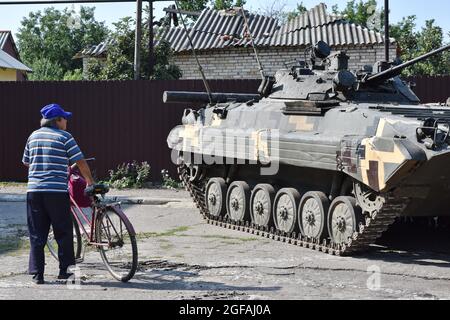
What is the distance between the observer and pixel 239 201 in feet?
41.2

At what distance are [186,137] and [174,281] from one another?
565cm

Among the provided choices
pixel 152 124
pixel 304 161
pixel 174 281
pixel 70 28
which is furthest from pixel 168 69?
pixel 70 28

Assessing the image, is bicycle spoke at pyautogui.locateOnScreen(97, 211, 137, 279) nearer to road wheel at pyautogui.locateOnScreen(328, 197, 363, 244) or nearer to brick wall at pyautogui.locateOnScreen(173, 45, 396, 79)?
road wheel at pyautogui.locateOnScreen(328, 197, 363, 244)

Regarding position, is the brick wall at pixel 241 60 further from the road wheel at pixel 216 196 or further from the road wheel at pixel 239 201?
the road wheel at pixel 239 201

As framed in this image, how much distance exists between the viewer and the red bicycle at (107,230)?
8055 millimetres

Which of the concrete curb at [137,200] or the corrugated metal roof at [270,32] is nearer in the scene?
the concrete curb at [137,200]

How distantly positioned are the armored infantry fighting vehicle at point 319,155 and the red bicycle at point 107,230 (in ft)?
9.06

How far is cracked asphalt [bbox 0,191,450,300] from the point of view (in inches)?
301

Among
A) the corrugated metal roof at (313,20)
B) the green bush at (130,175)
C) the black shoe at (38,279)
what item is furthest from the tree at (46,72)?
the black shoe at (38,279)

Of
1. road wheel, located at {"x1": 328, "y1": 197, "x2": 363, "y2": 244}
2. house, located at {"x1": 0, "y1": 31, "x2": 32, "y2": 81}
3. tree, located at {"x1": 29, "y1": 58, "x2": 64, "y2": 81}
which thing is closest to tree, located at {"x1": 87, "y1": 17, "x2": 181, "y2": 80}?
road wheel, located at {"x1": 328, "y1": 197, "x2": 363, "y2": 244}

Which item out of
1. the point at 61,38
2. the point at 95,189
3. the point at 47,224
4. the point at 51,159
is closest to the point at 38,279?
the point at 47,224

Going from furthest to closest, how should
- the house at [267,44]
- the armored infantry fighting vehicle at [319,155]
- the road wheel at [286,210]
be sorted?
1. the house at [267,44]
2. the road wheel at [286,210]
3. the armored infantry fighting vehicle at [319,155]
